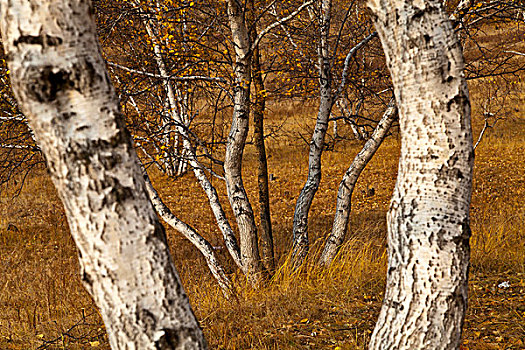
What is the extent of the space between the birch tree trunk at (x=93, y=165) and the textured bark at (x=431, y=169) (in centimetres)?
96

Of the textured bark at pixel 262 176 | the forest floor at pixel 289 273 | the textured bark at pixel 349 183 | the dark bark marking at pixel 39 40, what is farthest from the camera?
the textured bark at pixel 262 176

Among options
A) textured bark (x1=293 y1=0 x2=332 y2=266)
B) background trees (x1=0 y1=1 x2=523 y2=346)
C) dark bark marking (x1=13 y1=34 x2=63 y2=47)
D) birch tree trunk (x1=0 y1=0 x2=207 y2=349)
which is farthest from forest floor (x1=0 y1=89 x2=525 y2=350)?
dark bark marking (x1=13 y1=34 x2=63 y2=47)

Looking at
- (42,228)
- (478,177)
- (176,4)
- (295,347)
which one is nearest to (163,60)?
(176,4)

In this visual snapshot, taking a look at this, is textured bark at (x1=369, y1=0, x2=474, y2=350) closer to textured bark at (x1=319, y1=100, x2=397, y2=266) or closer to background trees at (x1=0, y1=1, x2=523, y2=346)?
background trees at (x1=0, y1=1, x2=523, y2=346)

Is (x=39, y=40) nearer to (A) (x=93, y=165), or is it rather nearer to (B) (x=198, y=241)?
(A) (x=93, y=165)

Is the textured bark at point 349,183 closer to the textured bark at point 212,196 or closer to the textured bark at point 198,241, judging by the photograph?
the textured bark at point 212,196

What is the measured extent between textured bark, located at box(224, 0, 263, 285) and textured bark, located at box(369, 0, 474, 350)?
11.2 feet

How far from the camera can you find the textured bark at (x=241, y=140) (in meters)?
5.20

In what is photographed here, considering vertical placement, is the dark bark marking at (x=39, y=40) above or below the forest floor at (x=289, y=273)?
above

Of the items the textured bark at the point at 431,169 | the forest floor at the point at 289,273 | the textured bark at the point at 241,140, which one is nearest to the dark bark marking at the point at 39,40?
the textured bark at the point at 431,169

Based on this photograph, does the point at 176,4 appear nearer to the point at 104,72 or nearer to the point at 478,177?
the point at 104,72

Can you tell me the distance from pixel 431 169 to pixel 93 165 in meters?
1.29

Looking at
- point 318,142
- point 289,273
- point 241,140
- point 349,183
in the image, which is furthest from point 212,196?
point 349,183

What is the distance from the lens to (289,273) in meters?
5.37
